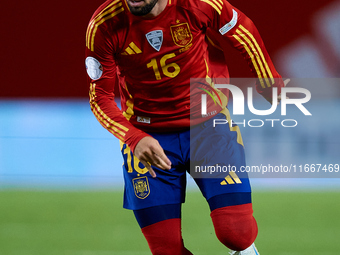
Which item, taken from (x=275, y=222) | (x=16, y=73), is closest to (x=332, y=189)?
(x=275, y=222)

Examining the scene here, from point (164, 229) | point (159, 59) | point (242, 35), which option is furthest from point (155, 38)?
point (164, 229)

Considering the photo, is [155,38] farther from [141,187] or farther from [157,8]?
[141,187]

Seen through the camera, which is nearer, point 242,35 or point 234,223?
point 234,223

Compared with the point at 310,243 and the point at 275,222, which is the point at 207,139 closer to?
the point at 310,243

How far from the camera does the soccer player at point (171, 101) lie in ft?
7.91

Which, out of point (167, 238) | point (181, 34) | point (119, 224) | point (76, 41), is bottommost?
point (119, 224)

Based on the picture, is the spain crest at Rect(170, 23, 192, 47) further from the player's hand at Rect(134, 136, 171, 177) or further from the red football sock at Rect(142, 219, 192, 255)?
the red football sock at Rect(142, 219, 192, 255)

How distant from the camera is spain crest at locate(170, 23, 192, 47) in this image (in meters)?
2.44

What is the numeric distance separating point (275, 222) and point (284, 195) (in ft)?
2.44

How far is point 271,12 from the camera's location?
4684 millimetres

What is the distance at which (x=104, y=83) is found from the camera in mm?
2533

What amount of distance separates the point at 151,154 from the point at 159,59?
17.4 inches

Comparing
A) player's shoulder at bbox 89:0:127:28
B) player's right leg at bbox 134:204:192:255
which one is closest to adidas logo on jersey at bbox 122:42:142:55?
player's shoulder at bbox 89:0:127:28

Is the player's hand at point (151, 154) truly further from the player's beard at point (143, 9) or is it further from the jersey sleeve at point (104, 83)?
the player's beard at point (143, 9)
